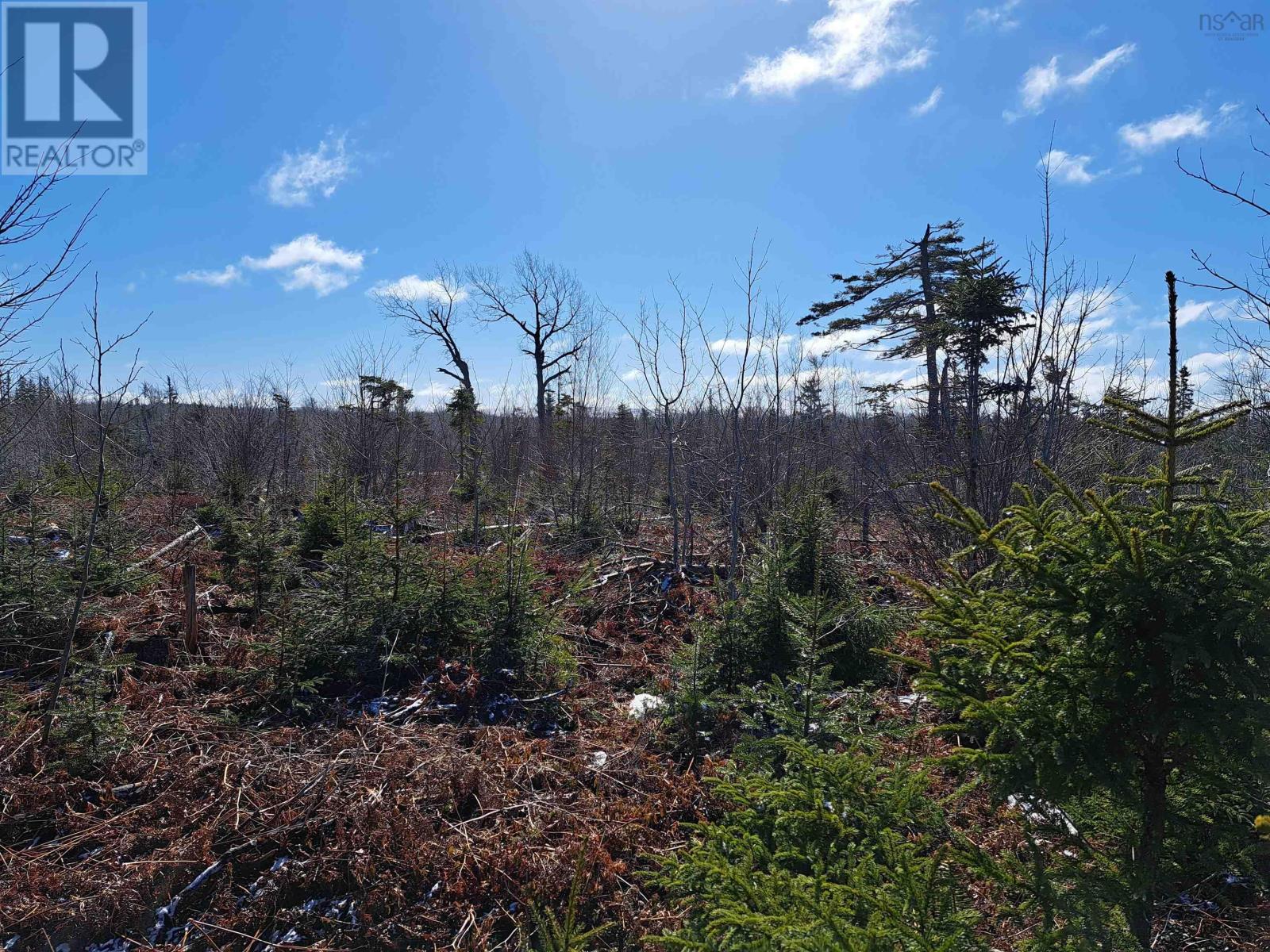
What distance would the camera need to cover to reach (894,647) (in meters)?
6.20

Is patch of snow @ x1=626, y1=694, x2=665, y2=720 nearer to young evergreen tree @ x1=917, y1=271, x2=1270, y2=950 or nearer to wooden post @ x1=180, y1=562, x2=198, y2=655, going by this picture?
young evergreen tree @ x1=917, y1=271, x2=1270, y2=950

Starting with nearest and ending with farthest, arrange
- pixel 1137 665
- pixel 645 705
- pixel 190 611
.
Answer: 1. pixel 1137 665
2. pixel 645 705
3. pixel 190 611

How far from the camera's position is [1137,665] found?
5.88 feet

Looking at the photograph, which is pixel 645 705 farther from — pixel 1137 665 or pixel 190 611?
pixel 190 611

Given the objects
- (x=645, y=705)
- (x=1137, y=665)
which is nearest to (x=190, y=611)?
(x=645, y=705)

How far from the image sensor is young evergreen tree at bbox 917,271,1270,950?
5.50 feet

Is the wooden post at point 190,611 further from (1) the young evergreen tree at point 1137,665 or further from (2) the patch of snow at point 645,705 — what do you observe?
(1) the young evergreen tree at point 1137,665

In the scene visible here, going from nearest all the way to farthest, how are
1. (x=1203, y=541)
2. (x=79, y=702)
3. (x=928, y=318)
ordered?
(x=1203, y=541)
(x=79, y=702)
(x=928, y=318)

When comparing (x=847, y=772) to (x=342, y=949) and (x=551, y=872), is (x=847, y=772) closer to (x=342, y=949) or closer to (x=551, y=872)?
(x=551, y=872)

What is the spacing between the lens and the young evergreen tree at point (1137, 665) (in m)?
1.68

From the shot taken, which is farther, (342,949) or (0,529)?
(0,529)

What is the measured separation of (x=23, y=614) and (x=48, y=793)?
241 centimetres

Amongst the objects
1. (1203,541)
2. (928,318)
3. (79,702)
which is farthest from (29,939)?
(928,318)

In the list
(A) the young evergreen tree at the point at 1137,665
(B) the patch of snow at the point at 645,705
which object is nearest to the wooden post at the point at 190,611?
(B) the patch of snow at the point at 645,705
